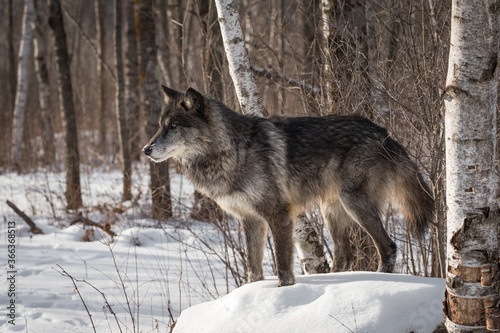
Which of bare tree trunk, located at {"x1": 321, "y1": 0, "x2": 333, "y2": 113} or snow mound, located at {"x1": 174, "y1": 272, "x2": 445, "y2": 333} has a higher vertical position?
bare tree trunk, located at {"x1": 321, "y1": 0, "x2": 333, "y2": 113}

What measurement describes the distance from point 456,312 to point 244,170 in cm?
200

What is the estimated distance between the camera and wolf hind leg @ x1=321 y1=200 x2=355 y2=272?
14.9ft

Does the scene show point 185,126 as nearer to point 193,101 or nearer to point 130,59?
point 193,101

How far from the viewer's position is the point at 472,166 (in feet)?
8.20

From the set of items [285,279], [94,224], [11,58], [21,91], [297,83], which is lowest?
[94,224]

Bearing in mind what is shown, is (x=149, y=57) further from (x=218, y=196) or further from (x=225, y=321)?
(x=225, y=321)

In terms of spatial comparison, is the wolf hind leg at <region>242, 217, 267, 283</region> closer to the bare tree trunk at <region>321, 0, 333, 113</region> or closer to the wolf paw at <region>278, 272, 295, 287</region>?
the wolf paw at <region>278, 272, 295, 287</region>

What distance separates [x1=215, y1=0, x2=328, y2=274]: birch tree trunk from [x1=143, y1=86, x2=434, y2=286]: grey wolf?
0.40m

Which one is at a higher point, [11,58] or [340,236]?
[11,58]

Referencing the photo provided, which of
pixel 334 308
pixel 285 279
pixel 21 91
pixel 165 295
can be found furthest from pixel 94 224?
pixel 21 91

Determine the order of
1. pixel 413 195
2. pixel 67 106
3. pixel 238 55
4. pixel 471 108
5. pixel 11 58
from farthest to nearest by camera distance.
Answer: pixel 11 58, pixel 67 106, pixel 238 55, pixel 413 195, pixel 471 108

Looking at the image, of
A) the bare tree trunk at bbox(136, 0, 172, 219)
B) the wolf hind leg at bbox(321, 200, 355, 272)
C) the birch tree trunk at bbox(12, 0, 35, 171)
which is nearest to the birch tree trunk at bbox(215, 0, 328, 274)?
the wolf hind leg at bbox(321, 200, 355, 272)

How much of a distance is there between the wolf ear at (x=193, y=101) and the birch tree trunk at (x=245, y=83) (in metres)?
0.67

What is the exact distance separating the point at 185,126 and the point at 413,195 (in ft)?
7.32
